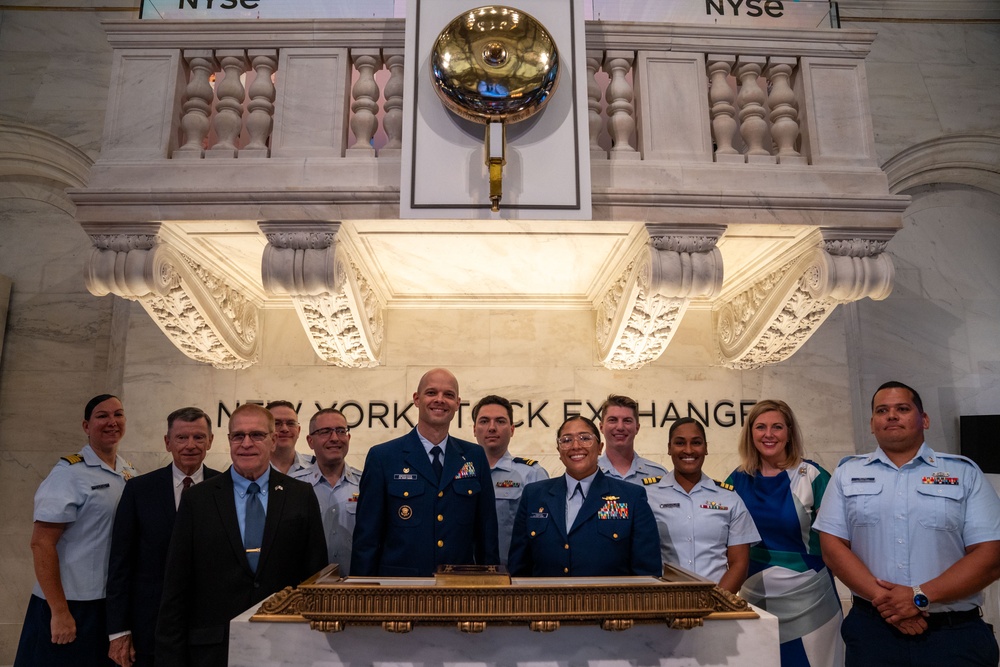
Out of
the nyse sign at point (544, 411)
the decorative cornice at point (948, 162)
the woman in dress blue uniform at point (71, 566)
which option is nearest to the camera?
the woman in dress blue uniform at point (71, 566)

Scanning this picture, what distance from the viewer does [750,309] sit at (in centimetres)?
547

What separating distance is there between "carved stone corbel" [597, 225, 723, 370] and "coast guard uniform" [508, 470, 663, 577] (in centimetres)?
147

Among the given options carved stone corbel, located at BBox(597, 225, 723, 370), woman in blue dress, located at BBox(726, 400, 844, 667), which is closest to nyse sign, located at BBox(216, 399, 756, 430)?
carved stone corbel, located at BBox(597, 225, 723, 370)

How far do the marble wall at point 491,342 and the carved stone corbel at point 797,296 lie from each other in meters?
0.44

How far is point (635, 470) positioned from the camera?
452 centimetres

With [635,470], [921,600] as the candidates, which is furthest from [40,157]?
[921,600]

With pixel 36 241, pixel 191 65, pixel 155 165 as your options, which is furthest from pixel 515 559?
pixel 36 241

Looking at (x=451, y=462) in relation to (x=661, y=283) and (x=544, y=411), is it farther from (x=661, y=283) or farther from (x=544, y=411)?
(x=544, y=411)

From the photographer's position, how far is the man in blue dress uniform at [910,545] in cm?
311

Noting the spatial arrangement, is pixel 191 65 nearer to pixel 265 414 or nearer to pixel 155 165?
pixel 155 165

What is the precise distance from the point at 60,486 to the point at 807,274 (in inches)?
173

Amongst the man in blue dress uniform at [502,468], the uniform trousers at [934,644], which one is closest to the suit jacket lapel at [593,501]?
the man in blue dress uniform at [502,468]

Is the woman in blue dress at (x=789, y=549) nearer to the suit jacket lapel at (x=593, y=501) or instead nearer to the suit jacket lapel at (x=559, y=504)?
the suit jacket lapel at (x=593, y=501)

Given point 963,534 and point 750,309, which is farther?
point 750,309
